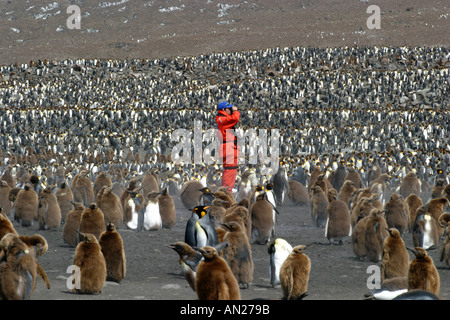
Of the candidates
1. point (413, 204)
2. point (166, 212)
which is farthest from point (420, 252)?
point (166, 212)

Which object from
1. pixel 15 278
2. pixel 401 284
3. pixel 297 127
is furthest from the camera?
pixel 297 127

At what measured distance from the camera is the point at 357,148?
2144 cm

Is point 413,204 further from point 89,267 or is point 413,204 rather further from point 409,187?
point 89,267

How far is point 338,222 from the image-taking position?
8.90 meters

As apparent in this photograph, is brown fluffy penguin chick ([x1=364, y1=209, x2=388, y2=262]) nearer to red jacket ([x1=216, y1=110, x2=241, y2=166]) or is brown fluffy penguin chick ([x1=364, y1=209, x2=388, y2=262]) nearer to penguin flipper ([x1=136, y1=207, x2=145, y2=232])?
penguin flipper ([x1=136, y1=207, x2=145, y2=232])

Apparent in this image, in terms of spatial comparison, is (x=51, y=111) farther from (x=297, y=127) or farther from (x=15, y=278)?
(x=15, y=278)

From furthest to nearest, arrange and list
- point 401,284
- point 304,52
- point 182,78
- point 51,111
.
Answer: point 304,52 < point 182,78 < point 51,111 < point 401,284

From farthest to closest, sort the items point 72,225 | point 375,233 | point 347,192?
point 347,192 → point 72,225 → point 375,233

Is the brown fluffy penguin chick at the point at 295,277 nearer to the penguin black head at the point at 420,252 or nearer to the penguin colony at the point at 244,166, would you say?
the penguin colony at the point at 244,166

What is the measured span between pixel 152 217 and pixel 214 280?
517 centimetres

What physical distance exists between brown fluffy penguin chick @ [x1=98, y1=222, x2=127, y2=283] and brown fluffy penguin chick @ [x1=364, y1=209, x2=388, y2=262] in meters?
2.97

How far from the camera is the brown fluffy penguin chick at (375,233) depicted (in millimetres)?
7664
